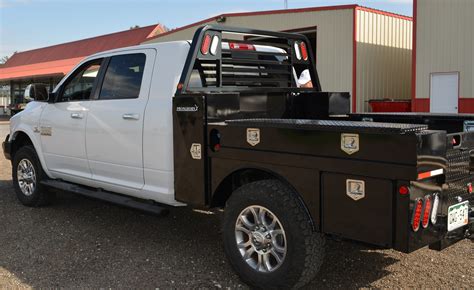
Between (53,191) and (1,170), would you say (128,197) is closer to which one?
(53,191)

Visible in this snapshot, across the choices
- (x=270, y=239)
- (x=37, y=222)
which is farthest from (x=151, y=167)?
(x=37, y=222)

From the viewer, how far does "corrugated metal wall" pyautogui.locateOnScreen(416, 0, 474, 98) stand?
14.6m

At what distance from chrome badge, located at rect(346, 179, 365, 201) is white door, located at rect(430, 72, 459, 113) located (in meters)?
13.3

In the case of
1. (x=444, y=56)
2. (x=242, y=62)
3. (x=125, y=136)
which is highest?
(x=444, y=56)

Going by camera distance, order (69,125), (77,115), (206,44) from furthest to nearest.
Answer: (69,125) → (77,115) → (206,44)

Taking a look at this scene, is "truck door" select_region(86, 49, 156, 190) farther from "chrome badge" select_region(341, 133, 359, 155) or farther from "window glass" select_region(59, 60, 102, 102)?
"chrome badge" select_region(341, 133, 359, 155)

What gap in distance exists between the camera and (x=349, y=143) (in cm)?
307

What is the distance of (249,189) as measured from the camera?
12.1ft

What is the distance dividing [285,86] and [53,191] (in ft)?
11.0

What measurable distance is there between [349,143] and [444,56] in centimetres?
1354

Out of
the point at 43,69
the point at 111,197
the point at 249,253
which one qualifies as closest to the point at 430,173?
the point at 249,253

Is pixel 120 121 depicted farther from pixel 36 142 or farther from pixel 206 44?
pixel 36 142

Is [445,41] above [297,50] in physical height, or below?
above

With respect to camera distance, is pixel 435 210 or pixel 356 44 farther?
pixel 356 44
